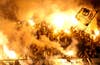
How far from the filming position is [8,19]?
14.5 ft

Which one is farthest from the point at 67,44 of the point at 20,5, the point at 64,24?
the point at 20,5

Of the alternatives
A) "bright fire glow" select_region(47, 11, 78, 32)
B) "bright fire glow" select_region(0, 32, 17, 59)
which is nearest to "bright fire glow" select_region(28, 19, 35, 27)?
"bright fire glow" select_region(47, 11, 78, 32)

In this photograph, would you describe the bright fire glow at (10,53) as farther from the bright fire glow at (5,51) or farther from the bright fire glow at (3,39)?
the bright fire glow at (3,39)

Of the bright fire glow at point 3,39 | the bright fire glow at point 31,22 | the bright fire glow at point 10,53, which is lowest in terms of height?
the bright fire glow at point 10,53

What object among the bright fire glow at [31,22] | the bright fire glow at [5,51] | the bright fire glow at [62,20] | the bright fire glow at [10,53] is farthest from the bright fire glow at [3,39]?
the bright fire glow at [62,20]

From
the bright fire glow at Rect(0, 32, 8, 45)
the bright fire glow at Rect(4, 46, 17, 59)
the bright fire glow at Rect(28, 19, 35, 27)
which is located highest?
the bright fire glow at Rect(28, 19, 35, 27)

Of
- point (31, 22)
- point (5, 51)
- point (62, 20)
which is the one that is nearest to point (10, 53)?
point (5, 51)

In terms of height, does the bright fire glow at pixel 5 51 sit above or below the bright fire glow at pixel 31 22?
below

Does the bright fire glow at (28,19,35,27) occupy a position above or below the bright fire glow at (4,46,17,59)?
above

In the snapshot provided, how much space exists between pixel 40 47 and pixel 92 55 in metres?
0.98

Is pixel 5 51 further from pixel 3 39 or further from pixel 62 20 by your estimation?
pixel 62 20

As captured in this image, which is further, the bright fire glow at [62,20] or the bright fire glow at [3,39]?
the bright fire glow at [62,20]

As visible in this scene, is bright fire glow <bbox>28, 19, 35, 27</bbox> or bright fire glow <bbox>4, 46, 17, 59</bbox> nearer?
bright fire glow <bbox>4, 46, 17, 59</bbox>

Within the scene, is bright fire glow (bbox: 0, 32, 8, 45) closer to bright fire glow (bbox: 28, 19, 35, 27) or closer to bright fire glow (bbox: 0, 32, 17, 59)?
bright fire glow (bbox: 0, 32, 17, 59)
